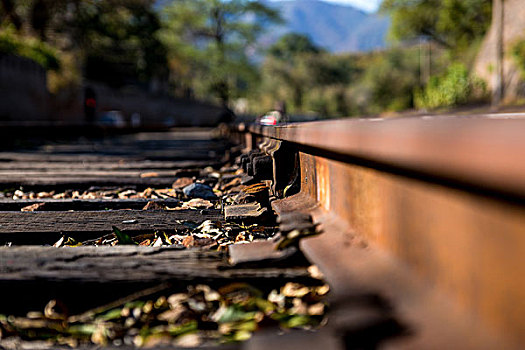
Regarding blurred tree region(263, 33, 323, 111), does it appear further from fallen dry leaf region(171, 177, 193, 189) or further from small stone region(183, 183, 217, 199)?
small stone region(183, 183, 217, 199)

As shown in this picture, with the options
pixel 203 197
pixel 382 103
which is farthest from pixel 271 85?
pixel 203 197

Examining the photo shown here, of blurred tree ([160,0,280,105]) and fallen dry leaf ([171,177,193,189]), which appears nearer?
fallen dry leaf ([171,177,193,189])

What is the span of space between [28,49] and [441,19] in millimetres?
32283

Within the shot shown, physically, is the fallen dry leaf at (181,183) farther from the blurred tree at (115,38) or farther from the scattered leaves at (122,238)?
the blurred tree at (115,38)

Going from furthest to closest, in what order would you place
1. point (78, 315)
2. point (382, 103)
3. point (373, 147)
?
point (382, 103), point (78, 315), point (373, 147)

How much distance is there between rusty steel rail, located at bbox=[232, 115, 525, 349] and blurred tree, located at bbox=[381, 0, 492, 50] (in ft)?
136

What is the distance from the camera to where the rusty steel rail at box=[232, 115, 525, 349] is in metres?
0.68

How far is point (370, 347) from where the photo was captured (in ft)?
2.92

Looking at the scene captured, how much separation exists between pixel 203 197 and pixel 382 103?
60.4m

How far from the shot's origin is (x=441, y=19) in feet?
132

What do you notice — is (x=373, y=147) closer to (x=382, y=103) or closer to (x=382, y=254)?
(x=382, y=254)

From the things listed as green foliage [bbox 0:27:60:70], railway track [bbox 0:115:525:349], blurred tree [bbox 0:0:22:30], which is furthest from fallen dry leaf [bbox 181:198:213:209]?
blurred tree [bbox 0:0:22:30]

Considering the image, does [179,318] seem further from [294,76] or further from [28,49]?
[294,76]

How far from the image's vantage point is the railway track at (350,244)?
76 cm
